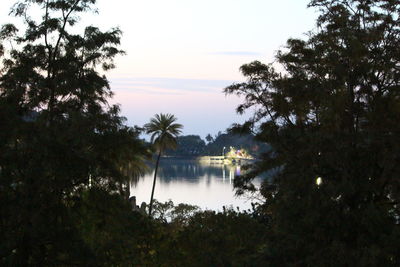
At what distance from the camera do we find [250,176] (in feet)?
103

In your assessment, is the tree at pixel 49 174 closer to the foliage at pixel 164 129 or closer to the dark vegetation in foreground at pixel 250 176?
the dark vegetation in foreground at pixel 250 176

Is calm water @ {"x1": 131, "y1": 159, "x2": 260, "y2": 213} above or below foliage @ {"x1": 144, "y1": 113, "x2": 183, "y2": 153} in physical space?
below

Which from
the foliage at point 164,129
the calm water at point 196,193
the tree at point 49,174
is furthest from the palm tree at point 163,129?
the tree at point 49,174

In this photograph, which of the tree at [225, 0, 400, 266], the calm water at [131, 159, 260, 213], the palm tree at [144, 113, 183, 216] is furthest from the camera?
the calm water at [131, 159, 260, 213]

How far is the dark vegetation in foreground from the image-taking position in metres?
12.2

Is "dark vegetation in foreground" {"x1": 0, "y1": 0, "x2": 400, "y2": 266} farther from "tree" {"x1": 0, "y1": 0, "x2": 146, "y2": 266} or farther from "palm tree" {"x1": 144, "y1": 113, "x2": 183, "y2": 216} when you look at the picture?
"palm tree" {"x1": 144, "y1": 113, "x2": 183, "y2": 216}

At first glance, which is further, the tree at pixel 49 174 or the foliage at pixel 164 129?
the foliage at pixel 164 129

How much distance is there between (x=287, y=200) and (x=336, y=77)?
10025mm

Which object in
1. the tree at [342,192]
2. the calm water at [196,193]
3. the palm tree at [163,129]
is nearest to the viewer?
the tree at [342,192]

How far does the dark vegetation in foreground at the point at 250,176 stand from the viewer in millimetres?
12156

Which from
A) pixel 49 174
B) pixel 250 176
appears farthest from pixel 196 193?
pixel 49 174

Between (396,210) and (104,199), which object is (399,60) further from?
(104,199)

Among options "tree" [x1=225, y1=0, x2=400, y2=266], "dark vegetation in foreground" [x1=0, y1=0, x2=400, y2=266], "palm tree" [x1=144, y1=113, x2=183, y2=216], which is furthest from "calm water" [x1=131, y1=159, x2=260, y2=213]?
"tree" [x1=225, y1=0, x2=400, y2=266]

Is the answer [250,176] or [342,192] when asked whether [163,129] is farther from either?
[342,192]
